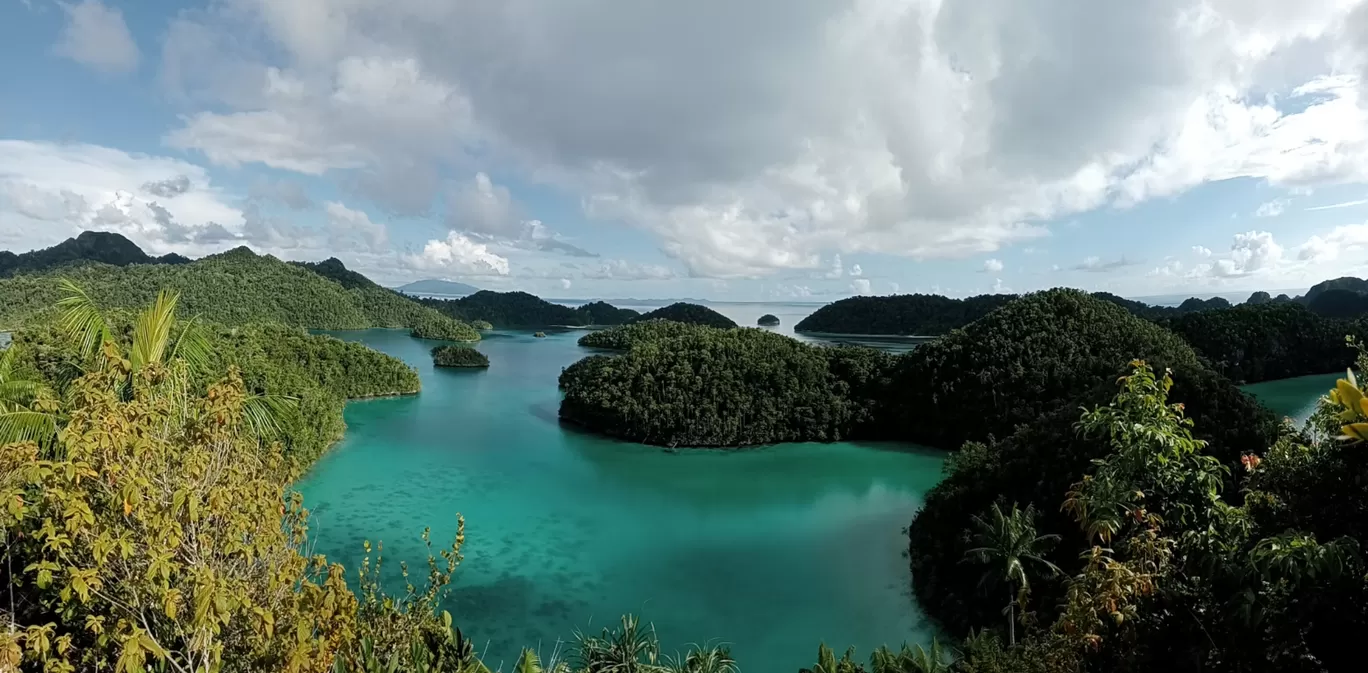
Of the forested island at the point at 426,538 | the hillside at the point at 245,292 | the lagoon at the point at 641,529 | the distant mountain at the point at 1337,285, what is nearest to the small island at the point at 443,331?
the hillside at the point at 245,292

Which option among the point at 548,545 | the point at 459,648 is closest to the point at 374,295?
the point at 548,545

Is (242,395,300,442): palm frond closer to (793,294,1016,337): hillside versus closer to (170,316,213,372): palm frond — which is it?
(170,316,213,372): palm frond

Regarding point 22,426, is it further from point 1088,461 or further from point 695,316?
point 695,316

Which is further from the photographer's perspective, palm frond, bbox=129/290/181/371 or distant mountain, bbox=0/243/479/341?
distant mountain, bbox=0/243/479/341

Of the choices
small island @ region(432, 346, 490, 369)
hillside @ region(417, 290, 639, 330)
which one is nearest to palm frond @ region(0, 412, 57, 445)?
small island @ region(432, 346, 490, 369)

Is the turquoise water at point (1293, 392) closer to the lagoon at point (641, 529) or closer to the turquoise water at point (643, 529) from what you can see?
the lagoon at point (641, 529)

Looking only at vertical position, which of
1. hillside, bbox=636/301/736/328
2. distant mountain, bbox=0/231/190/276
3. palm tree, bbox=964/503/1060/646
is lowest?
palm tree, bbox=964/503/1060/646

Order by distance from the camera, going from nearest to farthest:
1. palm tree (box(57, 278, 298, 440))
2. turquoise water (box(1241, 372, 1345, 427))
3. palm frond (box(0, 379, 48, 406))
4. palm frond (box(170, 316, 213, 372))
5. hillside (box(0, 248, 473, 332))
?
1. palm tree (box(57, 278, 298, 440))
2. palm frond (box(0, 379, 48, 406))
3. palm frond (box(170, 316, 213, 372))
4. turquoise water (box(1241, 372, 1345, 427))
5. hillside (box(0, 248, 473, 332))
